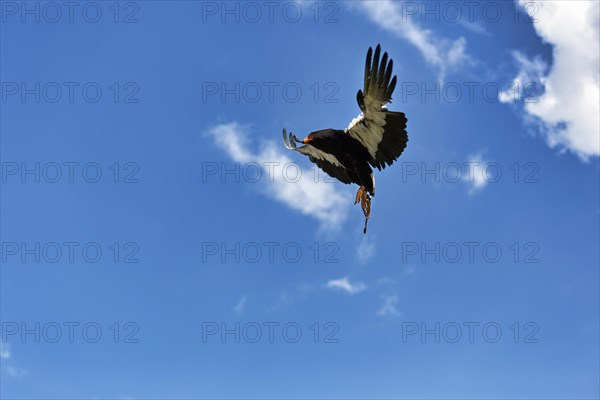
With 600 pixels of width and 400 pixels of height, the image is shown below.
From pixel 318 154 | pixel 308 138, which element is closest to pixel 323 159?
pixel 318 154

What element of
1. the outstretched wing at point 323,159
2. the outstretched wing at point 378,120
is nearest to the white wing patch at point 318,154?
the outstretched wing at point 323,159

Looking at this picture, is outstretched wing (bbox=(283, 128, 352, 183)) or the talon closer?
the talon

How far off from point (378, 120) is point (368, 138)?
2.18ft

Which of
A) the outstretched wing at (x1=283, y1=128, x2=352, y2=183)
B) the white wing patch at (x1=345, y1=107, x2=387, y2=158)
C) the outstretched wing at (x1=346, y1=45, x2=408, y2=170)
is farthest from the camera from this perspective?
the outstretched wing at (x1=283, y1=128, x2=352, y2=183)

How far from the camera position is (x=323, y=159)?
17484mm

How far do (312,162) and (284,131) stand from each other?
1.43 m

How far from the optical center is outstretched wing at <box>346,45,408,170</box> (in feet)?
47.6

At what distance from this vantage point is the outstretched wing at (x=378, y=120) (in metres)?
14.5

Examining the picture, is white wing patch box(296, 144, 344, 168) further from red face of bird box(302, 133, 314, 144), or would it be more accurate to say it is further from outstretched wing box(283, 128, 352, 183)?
red face of bird box(302, 133, 314, 144)

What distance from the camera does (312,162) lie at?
1784cm

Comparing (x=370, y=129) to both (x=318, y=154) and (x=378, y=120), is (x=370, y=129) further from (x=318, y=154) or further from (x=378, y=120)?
(x=318, y=154)

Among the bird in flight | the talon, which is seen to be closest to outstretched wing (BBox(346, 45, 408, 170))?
the bird in flight

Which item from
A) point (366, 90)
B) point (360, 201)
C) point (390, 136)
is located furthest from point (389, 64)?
point (360, 201)

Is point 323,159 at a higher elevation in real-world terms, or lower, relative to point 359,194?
higher
